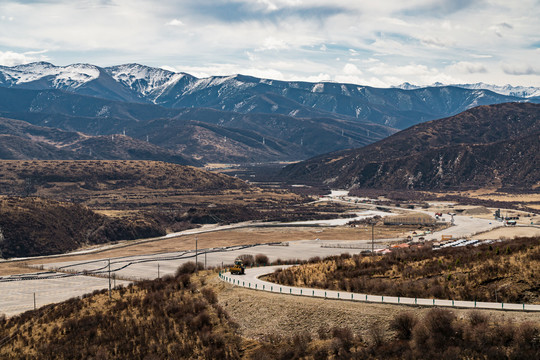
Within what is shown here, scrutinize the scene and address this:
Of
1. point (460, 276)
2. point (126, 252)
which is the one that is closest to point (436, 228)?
point (126, 252)

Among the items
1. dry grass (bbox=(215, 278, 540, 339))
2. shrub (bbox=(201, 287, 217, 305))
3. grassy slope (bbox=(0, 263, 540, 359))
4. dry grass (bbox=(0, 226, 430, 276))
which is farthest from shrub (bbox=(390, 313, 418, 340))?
dry grass (bbox=(0, 226, 430, 276))

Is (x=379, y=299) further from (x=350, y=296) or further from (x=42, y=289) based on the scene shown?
(x=42, y=289)

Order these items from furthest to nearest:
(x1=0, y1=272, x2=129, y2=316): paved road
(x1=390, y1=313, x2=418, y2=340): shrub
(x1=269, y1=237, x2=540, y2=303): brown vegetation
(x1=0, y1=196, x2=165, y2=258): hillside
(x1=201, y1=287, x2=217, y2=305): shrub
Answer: (x1=0, y1=196, x2=165, y2=258): hillside, (x1=0, y1=272, x2=129, y2=316): paved road, (x1=201, y1=287, x2=217, y2=305): shrub, (x1=269, y1=237, x2=540, y2=303): brown vegetation, (x1=390, y1=313, x2=418, y2=340): shrub

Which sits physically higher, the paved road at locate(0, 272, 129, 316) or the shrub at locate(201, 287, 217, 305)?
the shrub at locate(201, 287, 217, 305)

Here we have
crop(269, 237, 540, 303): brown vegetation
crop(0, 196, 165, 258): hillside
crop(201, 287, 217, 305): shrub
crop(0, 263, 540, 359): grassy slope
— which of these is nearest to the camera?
crop(0, 263, 540, 359): grassy slope

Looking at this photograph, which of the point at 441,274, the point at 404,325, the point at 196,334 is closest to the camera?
the point at 404,325

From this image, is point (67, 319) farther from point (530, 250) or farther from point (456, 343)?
point (530, 250)

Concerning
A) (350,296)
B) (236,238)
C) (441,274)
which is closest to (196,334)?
(350,296)

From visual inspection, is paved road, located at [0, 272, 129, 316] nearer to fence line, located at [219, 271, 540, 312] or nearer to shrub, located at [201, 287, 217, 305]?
shrub, located at [201, 287, 217, 305]

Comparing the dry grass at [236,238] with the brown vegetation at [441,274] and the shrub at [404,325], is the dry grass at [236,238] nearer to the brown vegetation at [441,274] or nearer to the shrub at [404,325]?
the brown vegetation at [441,274]

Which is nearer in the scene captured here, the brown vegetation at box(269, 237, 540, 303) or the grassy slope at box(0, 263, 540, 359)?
the grassy slope at box(0, 263, 540, 359)
